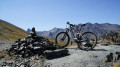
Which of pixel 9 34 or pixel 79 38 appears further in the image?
pixel 9 34

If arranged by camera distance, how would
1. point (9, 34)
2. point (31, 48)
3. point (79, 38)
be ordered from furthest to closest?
1. point (9, 34)
2. point (79, 38)
3. point (31, 48)

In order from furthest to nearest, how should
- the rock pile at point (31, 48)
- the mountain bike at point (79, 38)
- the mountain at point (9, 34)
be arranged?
the mountain at point (9, 34), the mountain bike at point (79, 38), the rock pile at point (31, 48)

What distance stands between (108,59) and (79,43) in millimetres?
7038

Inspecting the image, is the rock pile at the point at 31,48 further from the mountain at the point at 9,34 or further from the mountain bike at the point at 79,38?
the mountain at the point at 9,34

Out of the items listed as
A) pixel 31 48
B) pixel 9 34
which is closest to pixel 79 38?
pixel 31 48

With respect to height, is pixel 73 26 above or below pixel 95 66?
above

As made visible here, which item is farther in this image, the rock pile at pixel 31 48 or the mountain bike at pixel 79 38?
the mountain bike at pixel 79 38

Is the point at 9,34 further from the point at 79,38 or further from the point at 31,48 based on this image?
the point at 79,38

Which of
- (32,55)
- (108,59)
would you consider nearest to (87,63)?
(108,59)

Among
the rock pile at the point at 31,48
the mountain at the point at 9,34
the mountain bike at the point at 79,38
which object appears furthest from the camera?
the mountain at the point at 9,34

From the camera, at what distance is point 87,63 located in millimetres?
10469

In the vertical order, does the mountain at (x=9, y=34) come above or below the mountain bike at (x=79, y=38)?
above

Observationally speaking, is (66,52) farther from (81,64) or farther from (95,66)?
(95,66)

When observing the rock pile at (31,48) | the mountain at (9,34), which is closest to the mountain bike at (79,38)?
→ the rock pile at (31,48)
